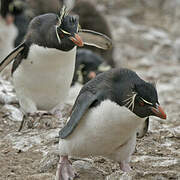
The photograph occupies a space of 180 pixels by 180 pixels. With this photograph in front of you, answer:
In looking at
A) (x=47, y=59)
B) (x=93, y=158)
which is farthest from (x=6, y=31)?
(x=93, y=158)

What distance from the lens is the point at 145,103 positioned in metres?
2.86

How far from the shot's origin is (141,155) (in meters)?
3.79

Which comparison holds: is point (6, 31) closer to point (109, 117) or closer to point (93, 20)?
point (93, 20)

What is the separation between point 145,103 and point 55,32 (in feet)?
4.62

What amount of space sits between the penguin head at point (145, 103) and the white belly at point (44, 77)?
1.28 metres

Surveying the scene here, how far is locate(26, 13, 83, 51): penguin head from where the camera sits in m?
3.81

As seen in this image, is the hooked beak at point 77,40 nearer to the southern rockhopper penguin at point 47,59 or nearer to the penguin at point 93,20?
the southern rockhopper penguin at point 47,59

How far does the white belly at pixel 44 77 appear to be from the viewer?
407cm

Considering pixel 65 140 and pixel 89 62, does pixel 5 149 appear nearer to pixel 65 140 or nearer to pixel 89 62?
pixel 65 140

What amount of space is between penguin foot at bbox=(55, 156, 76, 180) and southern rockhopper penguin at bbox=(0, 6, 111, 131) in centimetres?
101

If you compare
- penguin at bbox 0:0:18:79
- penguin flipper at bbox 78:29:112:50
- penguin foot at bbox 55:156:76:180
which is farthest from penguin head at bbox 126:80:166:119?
penguin at bbox 0:0:18:79

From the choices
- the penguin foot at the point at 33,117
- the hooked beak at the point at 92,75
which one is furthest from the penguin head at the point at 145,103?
the hooked beak at the point at 92,75

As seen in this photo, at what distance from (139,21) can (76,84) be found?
5330mm

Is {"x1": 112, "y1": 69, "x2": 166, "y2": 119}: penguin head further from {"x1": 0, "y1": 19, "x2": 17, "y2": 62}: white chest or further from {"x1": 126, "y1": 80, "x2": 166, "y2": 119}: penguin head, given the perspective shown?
{"x1": 0, "y1": 19, "x2": 17, "y2": 62}: white chest
